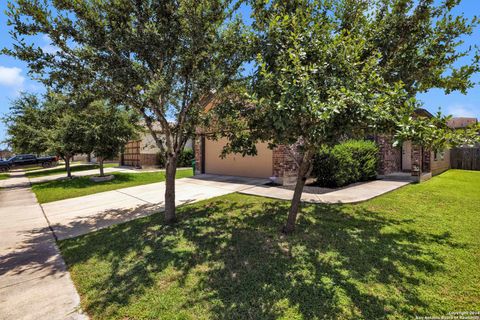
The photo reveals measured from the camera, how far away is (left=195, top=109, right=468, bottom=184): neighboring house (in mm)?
10563

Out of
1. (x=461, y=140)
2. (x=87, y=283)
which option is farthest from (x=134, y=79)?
(x=461, y=140)

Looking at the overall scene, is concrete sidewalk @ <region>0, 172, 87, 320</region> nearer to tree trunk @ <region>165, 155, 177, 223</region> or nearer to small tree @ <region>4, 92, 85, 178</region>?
tree trunk @ <region>165, 155, 177, 223</region>

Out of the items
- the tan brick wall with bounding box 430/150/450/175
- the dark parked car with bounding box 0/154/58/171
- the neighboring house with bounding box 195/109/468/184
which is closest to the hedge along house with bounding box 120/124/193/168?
the neighboring house with bounding box 195/109/468/184

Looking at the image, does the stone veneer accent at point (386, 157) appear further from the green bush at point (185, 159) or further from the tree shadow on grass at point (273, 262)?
the green bush at point (185, 159)

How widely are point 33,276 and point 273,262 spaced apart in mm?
3885

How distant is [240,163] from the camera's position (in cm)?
1328

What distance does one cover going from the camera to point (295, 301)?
2.96m

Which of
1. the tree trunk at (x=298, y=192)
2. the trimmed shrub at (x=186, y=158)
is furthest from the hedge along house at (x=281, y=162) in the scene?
the trimmed shrub at (x=186, y=158)

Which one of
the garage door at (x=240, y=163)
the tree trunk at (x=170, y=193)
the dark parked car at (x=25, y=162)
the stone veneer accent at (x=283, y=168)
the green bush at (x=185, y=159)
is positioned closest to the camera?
the tree trunk at (x=170, y=193)

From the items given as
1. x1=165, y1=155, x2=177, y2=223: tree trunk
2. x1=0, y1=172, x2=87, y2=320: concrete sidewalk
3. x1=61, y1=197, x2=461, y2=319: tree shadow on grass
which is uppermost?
x1=165, y1=155, x2=177, y2=223: tree trunk

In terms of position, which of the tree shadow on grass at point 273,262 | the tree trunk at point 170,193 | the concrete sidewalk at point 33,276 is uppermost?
the tree trunk at point 170,193

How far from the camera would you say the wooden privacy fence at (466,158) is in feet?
58.3

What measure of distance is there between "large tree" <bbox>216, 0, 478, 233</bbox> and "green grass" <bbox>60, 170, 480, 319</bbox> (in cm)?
114

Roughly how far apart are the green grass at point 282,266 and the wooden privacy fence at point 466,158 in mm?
16058
